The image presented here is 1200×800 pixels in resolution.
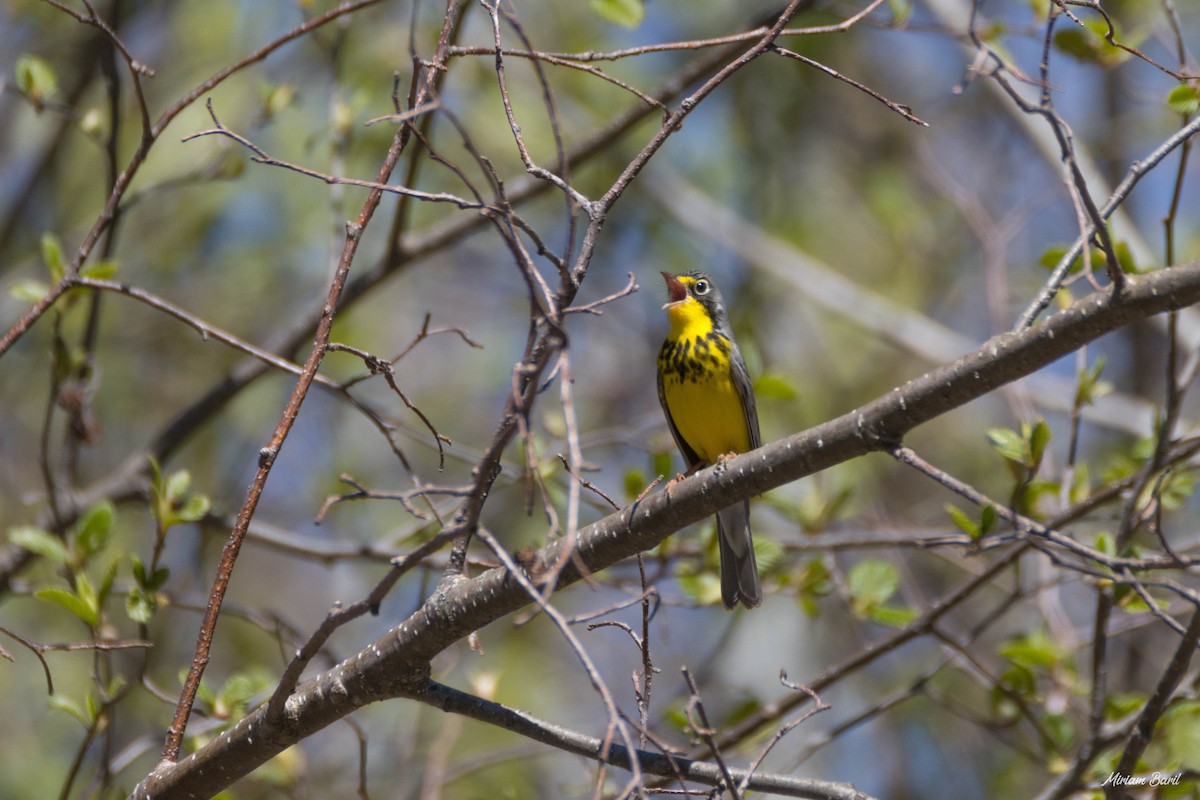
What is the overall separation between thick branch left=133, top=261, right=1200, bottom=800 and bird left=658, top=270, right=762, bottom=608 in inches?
101

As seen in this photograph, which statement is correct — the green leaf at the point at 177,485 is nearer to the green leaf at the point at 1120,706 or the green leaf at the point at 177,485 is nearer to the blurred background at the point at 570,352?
the blurred background at the point at 570,352

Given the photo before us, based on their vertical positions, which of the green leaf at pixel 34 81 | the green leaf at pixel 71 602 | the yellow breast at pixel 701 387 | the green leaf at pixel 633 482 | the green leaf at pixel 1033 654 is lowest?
the green leaf at pixel 1033 654

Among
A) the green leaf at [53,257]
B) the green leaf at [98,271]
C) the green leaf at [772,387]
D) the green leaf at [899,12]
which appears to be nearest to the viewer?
the green leaf at [98,271]

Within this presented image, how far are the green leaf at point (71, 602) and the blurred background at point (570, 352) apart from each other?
71 centimetres

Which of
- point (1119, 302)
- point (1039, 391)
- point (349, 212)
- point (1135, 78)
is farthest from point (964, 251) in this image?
point (1119, 302)

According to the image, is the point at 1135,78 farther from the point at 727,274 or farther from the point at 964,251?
the point at 727,274

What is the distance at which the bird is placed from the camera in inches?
226

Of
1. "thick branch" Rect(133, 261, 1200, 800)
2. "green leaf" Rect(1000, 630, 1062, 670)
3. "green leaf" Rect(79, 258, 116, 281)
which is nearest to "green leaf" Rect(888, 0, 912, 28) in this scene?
"thick branch" Rect(133, 261, 1200, 800)

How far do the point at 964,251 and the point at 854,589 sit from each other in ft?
22.2

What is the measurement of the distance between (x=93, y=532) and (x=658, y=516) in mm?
2254

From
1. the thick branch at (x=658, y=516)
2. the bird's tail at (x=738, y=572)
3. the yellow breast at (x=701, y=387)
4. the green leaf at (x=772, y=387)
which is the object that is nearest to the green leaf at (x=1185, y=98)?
the thick branch at (x=658, y=516)

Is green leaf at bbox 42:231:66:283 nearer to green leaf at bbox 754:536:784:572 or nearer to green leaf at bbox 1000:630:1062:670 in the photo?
green leaf at bbox 754:536:784:572

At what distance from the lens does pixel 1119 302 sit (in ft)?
7.84

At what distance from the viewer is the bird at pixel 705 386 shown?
5.75 m
